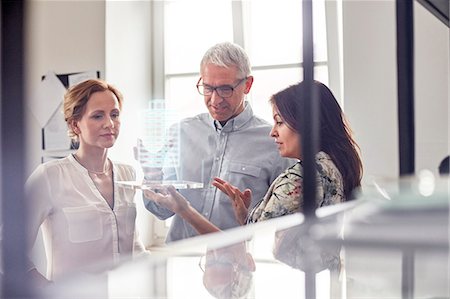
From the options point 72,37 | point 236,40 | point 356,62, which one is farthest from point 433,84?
point 72,37

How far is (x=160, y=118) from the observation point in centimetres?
243

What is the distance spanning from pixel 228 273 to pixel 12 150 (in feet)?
0.57

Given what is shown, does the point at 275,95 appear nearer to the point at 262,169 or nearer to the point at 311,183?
the point at 262,169

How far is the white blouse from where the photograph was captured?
0.92 m

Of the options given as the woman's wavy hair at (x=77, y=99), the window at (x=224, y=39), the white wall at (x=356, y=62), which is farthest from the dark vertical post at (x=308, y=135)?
the window at (x=224, y=39)

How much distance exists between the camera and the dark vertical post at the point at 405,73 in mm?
244

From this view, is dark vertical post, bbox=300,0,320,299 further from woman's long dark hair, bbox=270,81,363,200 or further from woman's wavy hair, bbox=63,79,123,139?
woman's wavy hair, bbox=63,79,123,139

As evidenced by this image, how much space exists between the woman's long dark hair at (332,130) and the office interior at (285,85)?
3 cm

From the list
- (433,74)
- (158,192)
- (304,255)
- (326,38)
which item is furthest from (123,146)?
(304,255)

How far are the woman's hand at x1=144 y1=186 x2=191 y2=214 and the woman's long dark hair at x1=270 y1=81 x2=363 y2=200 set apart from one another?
8.2 inches

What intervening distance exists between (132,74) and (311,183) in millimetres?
2191

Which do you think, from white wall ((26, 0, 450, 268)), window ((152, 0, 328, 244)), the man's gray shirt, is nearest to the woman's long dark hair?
the man's gray shirt

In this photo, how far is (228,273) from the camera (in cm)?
30

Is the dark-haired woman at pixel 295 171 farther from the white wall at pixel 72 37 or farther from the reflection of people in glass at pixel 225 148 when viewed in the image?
the white wall at pixel 72 37
